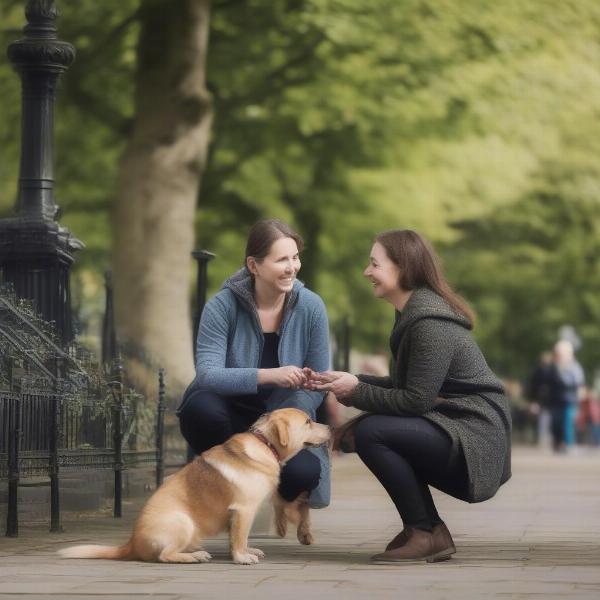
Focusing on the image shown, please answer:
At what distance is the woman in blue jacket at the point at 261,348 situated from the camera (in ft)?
29.4

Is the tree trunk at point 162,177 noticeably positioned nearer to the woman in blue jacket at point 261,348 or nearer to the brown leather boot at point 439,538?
the woman in blue jacket at point 261,348

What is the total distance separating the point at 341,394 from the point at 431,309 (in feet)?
1.94

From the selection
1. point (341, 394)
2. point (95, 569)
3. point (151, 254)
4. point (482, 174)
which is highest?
point (482, 174)

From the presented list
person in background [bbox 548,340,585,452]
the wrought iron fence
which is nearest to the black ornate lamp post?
the wrought iron fence

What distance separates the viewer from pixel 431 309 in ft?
27.9

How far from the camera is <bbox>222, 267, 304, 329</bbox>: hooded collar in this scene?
911 centimetres

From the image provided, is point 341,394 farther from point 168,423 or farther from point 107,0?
point 107,0

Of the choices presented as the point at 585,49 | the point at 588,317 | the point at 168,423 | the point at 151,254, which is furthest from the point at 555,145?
the point at 588,317

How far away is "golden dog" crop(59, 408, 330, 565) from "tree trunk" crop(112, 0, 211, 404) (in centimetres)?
1228

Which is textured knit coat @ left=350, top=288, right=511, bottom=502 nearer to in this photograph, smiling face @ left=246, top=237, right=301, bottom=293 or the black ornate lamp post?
smiling face @ left=246, top=237, right=301, bottom=293

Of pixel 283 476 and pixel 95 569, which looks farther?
pixel 283 476

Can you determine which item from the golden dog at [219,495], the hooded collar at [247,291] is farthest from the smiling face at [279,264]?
the golden dog at [219,495]

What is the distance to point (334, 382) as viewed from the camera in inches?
337

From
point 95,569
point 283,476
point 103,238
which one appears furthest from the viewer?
point 103,238
